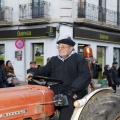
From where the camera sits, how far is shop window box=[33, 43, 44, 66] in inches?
776

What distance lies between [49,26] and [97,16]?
396cm

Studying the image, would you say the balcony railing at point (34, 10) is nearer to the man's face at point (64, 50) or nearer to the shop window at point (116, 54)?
the shop window at point (116, 54)

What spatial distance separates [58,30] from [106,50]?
219 inches

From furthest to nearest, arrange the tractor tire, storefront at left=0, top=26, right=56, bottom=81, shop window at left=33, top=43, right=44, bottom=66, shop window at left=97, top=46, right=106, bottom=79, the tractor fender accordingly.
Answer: shop window at left=97, top=46, right=106, bottom=79
shop window at left=33, top=43, right=44, bottom=66
storefront at left=0, top=26, right=56, bottom=81
the tractor fender
the tractor tire

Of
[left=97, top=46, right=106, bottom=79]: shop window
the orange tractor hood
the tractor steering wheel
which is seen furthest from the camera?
[left=97, top=46, right=106, bottom=79]: shop window

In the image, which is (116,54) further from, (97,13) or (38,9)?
(38,9)

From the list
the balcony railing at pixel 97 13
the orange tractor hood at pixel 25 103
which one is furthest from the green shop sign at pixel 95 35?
the orange tractor hood at pixel 25 103

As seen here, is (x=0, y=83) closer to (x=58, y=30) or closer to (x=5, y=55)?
(x=58, y=30)

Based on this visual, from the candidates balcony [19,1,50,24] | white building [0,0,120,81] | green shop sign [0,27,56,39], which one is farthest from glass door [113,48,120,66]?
balcony [19,1,50,24]

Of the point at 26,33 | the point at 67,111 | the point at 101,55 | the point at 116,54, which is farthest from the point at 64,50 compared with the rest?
the point at 116,54

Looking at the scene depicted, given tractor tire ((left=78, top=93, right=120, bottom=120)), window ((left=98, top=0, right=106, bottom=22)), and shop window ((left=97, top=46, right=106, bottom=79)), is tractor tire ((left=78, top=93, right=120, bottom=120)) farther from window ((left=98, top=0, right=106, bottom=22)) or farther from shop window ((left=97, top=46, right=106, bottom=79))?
shop window ((left=97, top=46, right=106, bottom=79))

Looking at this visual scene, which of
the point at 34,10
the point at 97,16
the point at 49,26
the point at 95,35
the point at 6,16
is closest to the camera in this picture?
the point at 49,26

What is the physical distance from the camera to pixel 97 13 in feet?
68.6

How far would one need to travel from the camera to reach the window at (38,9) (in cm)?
1919
